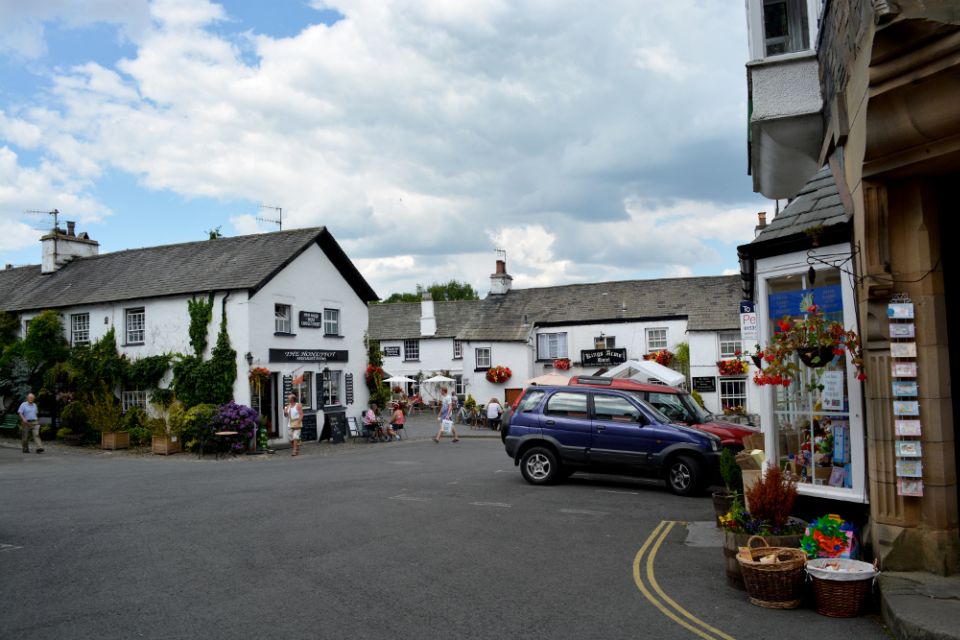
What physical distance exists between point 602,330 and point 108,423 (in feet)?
74.3

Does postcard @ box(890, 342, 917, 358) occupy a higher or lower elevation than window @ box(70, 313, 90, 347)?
lower

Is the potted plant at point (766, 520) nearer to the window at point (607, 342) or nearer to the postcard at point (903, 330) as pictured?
the postcard at point (903, 330)

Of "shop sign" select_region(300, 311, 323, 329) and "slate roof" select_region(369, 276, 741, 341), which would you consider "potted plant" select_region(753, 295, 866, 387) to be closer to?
"shop sign" select_region(300, 311, 323, 329)

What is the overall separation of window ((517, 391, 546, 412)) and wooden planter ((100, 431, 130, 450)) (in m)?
15.8

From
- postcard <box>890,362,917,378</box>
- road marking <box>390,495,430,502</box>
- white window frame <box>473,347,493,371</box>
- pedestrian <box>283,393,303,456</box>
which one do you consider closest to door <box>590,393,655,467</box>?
road marking <box>390,495,430,502</box>

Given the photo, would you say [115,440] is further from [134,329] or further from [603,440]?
[603,440]

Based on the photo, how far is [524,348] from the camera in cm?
3791

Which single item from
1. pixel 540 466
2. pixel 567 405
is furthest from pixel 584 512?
pixel 567 405

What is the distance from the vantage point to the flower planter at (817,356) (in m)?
7.20

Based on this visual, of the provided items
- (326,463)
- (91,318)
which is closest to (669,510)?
(326,463)

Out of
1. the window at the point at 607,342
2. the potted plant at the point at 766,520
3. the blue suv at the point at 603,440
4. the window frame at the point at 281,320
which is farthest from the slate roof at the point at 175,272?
the potted plant at the point at 766,520

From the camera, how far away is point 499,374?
37.7m

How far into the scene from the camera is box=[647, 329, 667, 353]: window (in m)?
36.1

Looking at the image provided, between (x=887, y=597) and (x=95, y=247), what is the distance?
34.0m
